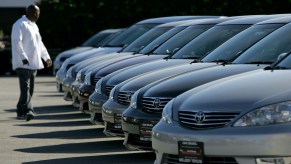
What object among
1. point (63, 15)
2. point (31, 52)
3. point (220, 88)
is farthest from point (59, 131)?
point (63, 15)

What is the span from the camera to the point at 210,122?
7.54 metres

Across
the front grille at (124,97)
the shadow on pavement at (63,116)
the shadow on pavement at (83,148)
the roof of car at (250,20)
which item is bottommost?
the shadow on pavement at (63,116)

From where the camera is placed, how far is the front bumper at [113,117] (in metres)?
11.0

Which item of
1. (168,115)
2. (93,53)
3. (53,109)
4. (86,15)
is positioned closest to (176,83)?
(168,115)

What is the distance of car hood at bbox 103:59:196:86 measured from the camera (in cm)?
1209

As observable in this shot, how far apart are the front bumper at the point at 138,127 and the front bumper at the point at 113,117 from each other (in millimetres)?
843

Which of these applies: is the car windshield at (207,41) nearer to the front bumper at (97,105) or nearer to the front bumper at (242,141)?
the front bumper at (97,105)

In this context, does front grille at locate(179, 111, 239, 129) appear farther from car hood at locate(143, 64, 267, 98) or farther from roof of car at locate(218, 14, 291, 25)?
roof of car at locate(218, 14, 291, 25)

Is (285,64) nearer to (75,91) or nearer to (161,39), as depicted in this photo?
(161,39)

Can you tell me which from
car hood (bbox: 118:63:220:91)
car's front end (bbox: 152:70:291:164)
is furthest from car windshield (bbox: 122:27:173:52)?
car's front end (bbox: 152:70:291:164)

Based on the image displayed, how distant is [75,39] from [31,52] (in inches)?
976

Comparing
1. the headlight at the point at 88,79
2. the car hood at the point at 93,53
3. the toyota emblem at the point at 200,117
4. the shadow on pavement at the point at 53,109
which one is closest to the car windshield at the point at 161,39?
the headlight at the point at 88,79

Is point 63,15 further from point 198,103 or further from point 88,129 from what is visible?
point 198,103

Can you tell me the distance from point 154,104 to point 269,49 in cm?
131
